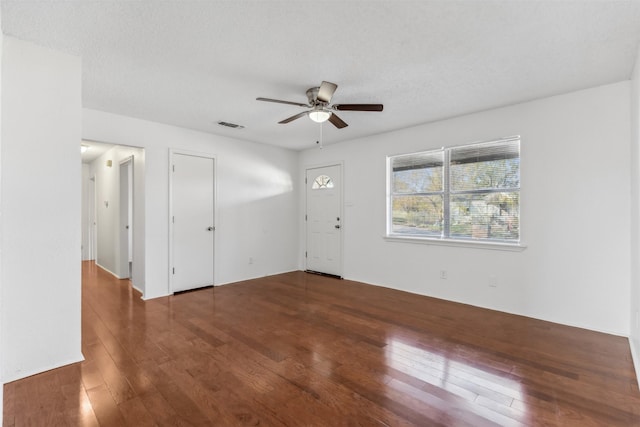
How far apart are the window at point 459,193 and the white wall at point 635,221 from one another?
98 centimetres

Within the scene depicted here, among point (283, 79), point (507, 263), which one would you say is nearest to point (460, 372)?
point (507, 263)

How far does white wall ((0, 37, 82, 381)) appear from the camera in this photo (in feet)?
7.50

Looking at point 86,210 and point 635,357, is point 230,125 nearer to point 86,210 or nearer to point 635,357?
point 635,357

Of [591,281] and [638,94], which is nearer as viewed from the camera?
[638,94]

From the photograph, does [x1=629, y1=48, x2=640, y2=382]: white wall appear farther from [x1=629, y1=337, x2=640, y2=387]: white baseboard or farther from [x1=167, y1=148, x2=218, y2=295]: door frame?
[x1=167, y1=148, x2=218, y2=295]: door frame

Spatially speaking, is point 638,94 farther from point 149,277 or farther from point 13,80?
point 149,277

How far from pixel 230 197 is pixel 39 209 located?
292 cm

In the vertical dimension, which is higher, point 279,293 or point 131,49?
point 131,49

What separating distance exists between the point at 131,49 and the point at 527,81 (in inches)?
138

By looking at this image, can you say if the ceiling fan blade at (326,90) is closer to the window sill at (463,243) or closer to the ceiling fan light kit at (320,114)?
the ceiling fan light kit at (320,114)

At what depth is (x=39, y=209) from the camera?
2.41 m

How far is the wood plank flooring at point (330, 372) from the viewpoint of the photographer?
1.90 metres

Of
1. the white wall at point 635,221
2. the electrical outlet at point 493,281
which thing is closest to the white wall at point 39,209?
the electrical outlet at point 493,281

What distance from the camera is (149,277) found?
4270mm
